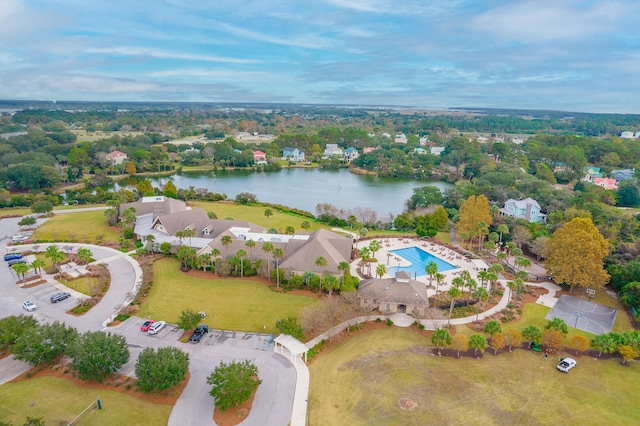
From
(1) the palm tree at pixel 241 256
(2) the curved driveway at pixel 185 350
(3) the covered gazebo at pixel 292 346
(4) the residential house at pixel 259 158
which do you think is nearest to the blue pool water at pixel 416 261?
(1) the palm tree at pixel 241 256

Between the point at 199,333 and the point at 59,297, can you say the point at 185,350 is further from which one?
the point at 59,297

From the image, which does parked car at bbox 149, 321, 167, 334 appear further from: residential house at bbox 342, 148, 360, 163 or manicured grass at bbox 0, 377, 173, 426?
residential house at bbox 342, 148, 360, 163

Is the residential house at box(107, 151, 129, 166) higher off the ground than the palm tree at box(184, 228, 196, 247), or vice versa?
the residential house at box(107, 151, 129, 166)

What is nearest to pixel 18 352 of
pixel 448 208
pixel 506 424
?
pixel 506 424

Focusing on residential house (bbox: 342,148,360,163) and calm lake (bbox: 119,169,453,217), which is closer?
calm lake (bbox: 119,169,453,217)

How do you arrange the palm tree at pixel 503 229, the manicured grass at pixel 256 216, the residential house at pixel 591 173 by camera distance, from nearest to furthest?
the palm tree at pixel 503 229 < the manicured grass at pixel 256 216 < the residential house at pixel 591 173

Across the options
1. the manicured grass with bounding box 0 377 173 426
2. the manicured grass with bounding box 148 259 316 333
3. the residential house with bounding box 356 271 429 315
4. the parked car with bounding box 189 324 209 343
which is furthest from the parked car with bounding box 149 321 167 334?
the residential house with bounding box 356 271 429 315

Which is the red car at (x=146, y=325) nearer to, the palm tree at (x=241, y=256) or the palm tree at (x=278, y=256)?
the palm tree at (x=241, y=256)

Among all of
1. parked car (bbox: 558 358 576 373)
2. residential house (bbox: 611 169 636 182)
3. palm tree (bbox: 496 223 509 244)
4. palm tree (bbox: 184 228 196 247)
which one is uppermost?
residential house (bbox: 611 169 636 182)
